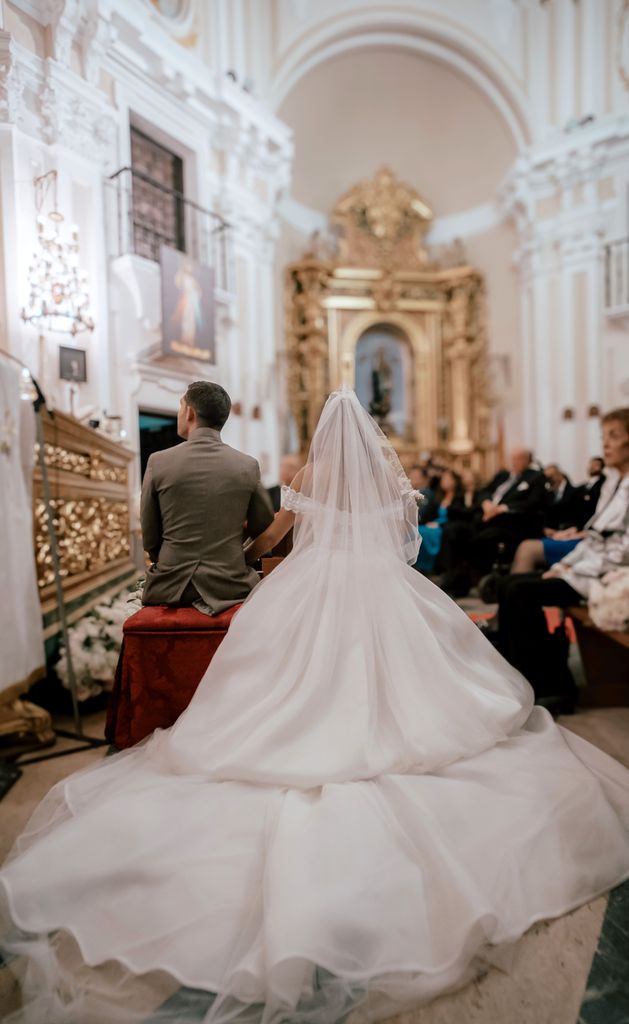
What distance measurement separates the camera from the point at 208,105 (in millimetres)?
9047

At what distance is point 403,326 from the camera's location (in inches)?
492

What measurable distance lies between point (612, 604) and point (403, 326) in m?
10.5

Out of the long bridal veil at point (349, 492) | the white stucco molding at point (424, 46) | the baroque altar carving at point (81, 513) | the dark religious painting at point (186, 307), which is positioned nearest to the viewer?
the long bridal veil at point (349, 492)

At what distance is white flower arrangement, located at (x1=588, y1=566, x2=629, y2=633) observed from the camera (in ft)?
8.93

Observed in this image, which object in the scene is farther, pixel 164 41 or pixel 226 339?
pixel 226 339

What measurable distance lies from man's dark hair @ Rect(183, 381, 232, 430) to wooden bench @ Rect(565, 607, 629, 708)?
2175 mm

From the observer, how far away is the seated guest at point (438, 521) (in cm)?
663

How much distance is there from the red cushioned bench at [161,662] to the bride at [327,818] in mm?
223

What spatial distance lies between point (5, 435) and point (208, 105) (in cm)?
804

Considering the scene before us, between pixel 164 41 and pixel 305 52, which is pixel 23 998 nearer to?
pixel 164 41

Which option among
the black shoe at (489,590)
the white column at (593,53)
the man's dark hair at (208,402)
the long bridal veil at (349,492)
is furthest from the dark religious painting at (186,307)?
the white column at (593,53)

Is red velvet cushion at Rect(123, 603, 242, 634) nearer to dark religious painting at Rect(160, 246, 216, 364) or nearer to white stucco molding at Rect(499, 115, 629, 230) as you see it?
dark religious painting at Rect(160, 246, 216, 364)

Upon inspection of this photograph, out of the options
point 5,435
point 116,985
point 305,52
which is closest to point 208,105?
point 305,52

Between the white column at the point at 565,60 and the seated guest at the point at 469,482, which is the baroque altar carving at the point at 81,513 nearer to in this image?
the seated guest at the point at 469,482
